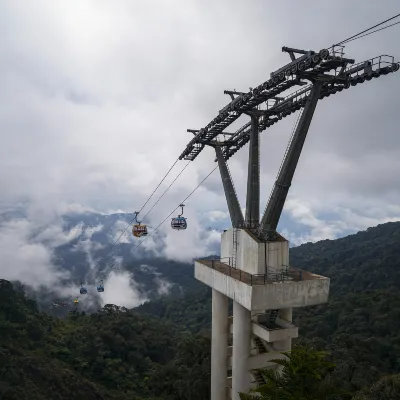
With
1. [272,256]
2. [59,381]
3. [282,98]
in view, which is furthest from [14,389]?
[282,98]

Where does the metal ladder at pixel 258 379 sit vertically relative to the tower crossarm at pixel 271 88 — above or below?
below

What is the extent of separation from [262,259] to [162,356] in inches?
1895

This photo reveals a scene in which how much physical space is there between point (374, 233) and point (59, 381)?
5828 inches

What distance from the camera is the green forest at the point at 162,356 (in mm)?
18109

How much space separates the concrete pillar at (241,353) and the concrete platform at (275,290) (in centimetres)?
109

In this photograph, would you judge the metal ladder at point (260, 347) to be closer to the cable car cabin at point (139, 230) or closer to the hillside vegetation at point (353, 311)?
the hillside vegetation at point (353, 311)

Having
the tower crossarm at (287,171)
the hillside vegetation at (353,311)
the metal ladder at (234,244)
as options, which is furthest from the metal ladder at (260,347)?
the hillside vegetation at (353,311)

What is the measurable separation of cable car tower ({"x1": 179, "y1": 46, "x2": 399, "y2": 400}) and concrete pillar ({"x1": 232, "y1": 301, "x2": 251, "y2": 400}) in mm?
34

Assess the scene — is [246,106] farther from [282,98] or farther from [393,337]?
[393,337]

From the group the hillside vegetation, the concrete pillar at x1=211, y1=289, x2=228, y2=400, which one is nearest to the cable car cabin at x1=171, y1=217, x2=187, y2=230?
the concrete pillar at x1=211, y1=289, x2=228, y2=400

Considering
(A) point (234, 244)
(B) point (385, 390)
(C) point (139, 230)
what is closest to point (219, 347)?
(A) point (234, 244)

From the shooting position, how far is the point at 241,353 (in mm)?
14664

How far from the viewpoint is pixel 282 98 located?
16.2 metres

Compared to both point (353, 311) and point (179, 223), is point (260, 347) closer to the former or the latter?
point (179, 223)
